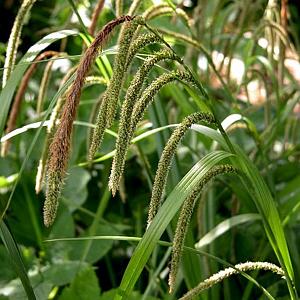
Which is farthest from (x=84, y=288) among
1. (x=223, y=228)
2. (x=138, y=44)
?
(x=138, y=44)

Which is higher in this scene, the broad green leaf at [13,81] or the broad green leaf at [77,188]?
the broad green leaf at [13,81]

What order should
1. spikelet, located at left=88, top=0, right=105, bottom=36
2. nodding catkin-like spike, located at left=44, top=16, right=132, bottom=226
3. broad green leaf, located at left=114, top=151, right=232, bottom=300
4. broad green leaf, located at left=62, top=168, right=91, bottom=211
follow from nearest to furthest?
nodding catkin-like spike, located at left=44, top=16, right=132, bottom=226
broad green leaf, located at left=114, top=151, right=232, bottom=300
spikelet, located at left=88, top=0, right=105, bottom=36
broad green leaf, located at left=62, top=168, right=91, bottom=211

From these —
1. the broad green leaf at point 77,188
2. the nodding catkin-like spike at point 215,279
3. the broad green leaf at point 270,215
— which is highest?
the broad green leaf at point 270,215

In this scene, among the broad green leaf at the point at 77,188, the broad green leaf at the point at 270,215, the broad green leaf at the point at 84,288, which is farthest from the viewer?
the broad green leaf at the point at 77,188

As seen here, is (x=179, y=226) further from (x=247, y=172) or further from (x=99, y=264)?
(x=99, y=264)

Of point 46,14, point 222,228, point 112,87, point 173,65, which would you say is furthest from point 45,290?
point 46,14

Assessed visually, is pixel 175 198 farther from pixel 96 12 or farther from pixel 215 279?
pixel 96 12

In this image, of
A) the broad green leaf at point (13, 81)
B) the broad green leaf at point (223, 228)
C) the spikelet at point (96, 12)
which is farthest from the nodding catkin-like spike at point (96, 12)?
the broad green leaf at point (223, 228)

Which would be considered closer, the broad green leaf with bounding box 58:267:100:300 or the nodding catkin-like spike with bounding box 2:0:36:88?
the nodding catkin-like spike with bounding box 2:0:36:88

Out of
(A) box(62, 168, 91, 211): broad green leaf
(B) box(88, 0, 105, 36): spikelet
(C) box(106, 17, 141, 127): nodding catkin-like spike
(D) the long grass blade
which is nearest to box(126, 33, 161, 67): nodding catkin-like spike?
(C) box(106, 17, 141, 127): nodding catkin-like spike

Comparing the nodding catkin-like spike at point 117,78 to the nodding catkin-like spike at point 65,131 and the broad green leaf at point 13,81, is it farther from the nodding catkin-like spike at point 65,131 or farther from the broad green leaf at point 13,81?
the broad green leaf at point 13,81

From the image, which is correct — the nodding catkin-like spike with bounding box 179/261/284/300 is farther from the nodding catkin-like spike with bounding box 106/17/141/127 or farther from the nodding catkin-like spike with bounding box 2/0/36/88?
the nodding catkin-like spike with bounding box 2/0/36/88
